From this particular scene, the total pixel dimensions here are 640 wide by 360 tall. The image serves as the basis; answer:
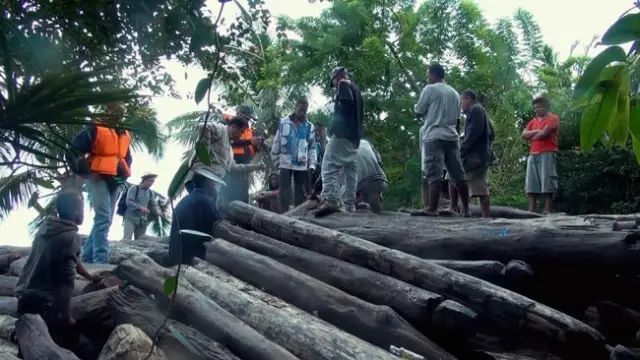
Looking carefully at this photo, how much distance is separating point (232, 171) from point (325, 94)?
8698 millimetres

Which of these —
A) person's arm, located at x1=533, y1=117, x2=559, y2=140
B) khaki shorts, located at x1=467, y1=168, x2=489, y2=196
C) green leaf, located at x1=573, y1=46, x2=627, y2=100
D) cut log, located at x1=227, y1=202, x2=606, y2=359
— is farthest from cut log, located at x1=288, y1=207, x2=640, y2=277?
green leaf, located at x1=573, y1=46, x2=627, y2=100

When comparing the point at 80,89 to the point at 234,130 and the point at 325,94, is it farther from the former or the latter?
the point at 325,94

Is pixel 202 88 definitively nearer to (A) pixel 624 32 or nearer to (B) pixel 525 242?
(A) pixel 624 32

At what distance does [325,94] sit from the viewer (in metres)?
18.9

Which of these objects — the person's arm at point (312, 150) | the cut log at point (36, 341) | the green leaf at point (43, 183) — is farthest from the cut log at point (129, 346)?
the person's arm at point (312, 150)

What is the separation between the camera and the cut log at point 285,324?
5316 mm

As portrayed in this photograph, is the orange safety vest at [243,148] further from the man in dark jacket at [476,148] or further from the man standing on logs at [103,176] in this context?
the man in dark jacket at [476,148]

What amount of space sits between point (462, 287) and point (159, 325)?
7.71ft

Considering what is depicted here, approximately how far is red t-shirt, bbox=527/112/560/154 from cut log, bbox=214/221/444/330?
4.23 m

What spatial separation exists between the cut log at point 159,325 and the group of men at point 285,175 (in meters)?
0.50

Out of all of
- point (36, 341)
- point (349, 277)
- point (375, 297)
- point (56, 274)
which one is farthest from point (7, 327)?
point (375, 297)

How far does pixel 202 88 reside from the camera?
223 cm

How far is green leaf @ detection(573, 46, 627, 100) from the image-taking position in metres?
1.25

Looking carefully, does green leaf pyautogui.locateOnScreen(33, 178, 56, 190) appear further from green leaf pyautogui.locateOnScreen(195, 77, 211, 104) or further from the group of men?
the group of men
